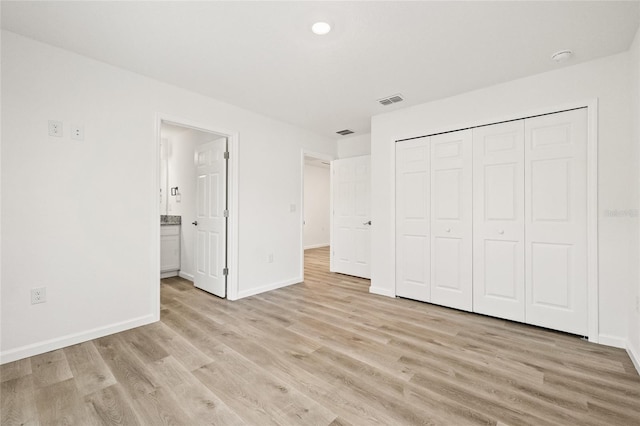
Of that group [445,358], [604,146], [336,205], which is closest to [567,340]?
[445,358]

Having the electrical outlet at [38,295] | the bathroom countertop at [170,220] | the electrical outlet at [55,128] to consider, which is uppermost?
the electrical outlet at [55,128]

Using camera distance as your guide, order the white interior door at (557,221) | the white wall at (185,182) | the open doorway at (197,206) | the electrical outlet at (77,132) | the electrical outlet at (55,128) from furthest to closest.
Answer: the white wall at (185,182) < the open doorway at (197,206) < the white interior door at (557,221) < the electrical outlet at (77,132) < the electrical outlet at (55,128)

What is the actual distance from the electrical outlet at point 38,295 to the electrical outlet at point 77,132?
1.28 meters

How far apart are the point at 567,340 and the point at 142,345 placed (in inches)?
147

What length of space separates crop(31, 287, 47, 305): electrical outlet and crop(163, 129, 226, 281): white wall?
2217 mm

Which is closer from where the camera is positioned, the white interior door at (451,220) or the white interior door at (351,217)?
the white interior door at (451,220)

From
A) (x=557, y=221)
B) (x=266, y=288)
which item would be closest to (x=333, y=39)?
(x=557, y=221)

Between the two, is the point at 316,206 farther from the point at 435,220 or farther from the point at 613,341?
the point at 613,341

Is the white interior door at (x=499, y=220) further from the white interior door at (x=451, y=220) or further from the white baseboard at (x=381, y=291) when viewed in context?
the white baseboard at (x=381, y=291)

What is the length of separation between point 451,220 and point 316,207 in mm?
5691

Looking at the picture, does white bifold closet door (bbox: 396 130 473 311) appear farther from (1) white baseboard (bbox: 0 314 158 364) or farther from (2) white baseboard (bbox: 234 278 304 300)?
(1) white baseboard (bbox: 0 314 158 364)

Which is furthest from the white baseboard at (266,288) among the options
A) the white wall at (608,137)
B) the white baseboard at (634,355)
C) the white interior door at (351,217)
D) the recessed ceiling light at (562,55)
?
the recessed ceiling light at (562,55)

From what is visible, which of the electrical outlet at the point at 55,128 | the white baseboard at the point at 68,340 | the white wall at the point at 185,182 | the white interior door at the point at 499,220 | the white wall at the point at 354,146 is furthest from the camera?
the white wall at the point at 354,146

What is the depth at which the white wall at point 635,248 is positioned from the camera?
7.00 feet
